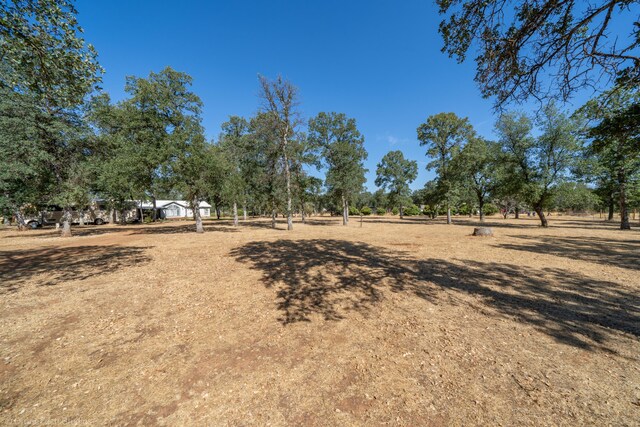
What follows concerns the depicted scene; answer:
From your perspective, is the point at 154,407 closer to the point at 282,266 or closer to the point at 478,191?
the point at 282,266

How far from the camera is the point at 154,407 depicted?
2746 mm

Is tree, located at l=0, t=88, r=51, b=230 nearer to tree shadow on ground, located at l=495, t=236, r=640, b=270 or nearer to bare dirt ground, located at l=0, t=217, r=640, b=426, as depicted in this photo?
bare dirt ground, located at l=0, t=217, r=640, b=426

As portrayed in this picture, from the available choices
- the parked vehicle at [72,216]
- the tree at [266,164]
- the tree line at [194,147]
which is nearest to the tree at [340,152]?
the tree line at [194,147]

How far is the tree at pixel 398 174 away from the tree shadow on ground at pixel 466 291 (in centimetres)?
3971

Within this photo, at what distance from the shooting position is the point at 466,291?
20.1ft

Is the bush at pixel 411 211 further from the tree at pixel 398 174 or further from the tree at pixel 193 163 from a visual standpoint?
the tree at pixel 193 163

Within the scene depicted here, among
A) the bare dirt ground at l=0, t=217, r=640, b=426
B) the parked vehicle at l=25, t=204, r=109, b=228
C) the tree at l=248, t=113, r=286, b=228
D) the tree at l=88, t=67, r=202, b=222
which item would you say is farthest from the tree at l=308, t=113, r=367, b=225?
the parked vehicle at l=25, t=204, r=109, b=228

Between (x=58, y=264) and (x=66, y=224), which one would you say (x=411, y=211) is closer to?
(x=66, y=224)

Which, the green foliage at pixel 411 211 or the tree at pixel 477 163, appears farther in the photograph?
the green foliage at pixel 411 211


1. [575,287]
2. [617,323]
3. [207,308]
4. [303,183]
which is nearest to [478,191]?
[303,183]

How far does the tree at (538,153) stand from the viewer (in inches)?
852

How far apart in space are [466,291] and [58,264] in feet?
49.4

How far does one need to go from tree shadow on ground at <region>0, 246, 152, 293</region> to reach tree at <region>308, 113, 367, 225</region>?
71.3 ft

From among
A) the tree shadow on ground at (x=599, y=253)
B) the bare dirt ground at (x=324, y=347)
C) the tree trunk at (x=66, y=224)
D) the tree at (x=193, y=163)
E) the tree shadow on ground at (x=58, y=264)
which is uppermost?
the tree at (x=193, y=163)
